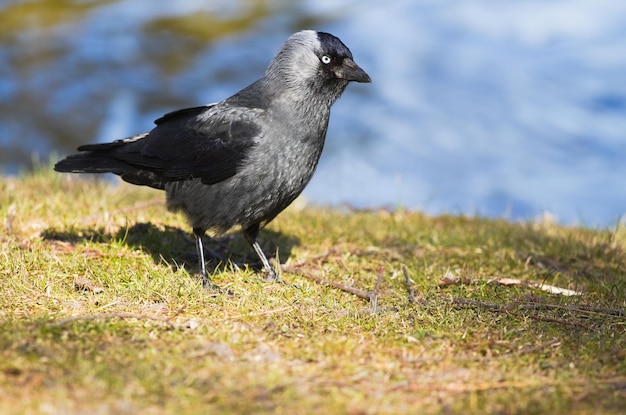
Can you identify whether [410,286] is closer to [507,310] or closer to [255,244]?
[507,310]

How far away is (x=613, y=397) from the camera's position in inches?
103

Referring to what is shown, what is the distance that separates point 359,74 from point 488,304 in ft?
5.49

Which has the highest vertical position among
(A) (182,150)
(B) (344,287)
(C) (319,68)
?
(C) (319,68)

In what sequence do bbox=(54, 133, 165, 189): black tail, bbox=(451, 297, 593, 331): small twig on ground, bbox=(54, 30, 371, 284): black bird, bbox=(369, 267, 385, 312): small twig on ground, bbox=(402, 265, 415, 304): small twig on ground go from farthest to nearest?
1. bbox=(54, 133, 165, 189): black tail
2. bbox=(54, 30, 371, 284): black bird
3. bbox=(402, 265, 415, 304): small twig on ground
4. bbox=(369, 267, 385, 312): small twig on ground
5. bbox=(451, 297, 593, 331): small twig on ground

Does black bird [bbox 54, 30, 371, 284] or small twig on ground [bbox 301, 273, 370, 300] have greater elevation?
black bird [bbox 54, 30, 371, 284]

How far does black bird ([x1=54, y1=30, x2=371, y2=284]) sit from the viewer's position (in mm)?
4273

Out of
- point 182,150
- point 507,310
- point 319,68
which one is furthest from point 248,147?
point 507,310

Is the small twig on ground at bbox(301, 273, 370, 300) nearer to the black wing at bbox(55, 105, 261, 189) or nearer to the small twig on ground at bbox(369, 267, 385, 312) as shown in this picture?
the small twig on ground at bbox(369, 267, 385, 312)

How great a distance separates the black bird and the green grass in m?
0.42

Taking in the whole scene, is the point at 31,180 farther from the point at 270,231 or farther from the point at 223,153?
the point at 223,153

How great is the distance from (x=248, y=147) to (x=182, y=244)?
112 centimetres

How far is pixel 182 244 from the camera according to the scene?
16.6 feet

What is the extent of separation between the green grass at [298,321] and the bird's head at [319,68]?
1141 millimetres

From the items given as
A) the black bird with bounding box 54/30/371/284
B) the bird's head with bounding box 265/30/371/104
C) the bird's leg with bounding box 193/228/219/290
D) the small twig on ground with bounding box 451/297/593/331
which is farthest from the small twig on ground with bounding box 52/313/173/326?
the bird's head with bounding box 265/30/371/104
